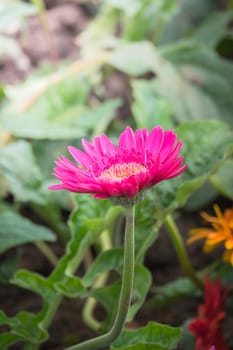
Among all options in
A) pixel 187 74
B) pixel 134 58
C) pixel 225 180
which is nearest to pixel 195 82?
pixel 187 74

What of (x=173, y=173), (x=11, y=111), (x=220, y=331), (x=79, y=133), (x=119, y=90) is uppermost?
(x=119, y=90)

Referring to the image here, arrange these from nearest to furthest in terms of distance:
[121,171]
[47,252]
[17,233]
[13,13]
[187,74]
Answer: [121,171], [17,233], [47,252], [13,13], [187,74]

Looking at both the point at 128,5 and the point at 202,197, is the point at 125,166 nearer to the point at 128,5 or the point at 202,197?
the point at 202,197

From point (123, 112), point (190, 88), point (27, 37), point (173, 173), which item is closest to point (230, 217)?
point (173, 173)

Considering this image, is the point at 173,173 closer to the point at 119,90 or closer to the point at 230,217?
the point at 230,217

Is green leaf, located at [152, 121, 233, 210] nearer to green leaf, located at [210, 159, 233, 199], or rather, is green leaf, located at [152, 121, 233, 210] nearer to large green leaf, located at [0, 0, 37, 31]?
green leaf, located at [210, 159, 233, 199]

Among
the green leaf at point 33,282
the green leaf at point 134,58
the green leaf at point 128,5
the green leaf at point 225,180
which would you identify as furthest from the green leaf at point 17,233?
the green leaf at point 128,5
